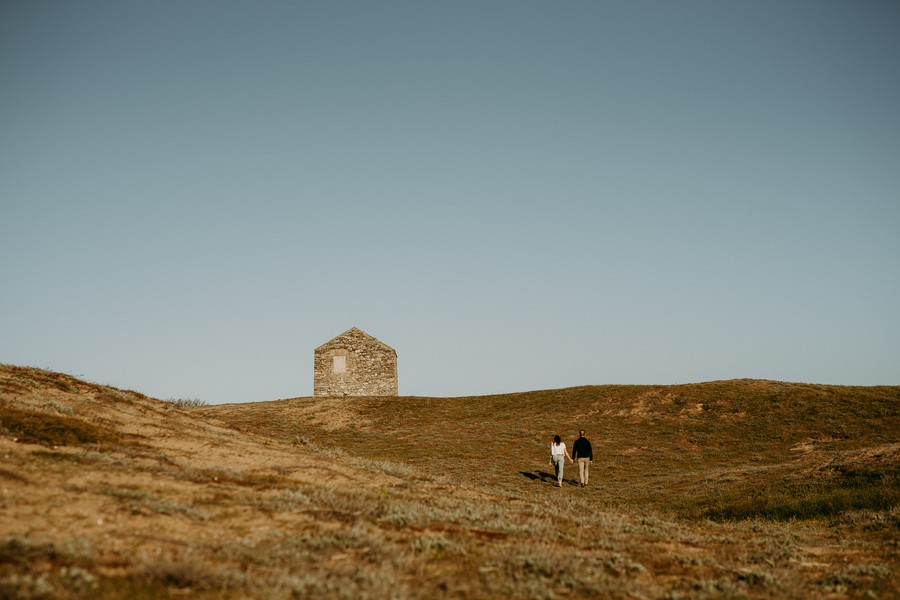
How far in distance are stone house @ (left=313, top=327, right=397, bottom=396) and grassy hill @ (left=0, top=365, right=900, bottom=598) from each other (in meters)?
30.7

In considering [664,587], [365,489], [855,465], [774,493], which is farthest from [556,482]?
A: [664,587]

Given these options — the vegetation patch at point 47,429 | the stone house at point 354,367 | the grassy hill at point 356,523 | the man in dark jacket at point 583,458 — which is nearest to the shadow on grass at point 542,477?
the grassy hill at point 356,523

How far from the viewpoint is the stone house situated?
181 feet

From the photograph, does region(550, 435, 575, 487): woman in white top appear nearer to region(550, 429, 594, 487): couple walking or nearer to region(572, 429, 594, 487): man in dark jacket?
region(550, 429, 594, 487): couple walking

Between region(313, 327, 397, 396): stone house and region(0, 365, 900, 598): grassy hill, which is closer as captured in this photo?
region(0, 365, 900, 598): grassy hill

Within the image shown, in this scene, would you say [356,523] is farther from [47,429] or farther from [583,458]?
[583,458]

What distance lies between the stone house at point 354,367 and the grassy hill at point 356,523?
1209 inches

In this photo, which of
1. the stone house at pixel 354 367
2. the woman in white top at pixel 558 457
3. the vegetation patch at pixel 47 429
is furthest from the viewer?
the stone house at pixel 354 367

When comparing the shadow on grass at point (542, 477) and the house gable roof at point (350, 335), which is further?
the house gable roof at point (350, 335)

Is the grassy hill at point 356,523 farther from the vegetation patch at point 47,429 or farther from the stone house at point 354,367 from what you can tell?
the stone house at point 354,367

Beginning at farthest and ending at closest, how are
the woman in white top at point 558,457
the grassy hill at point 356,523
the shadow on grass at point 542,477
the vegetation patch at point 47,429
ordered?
the shadow on grass at point 542,477, the woman in white top at point 558,457, the vegetation patch at point 47,429, the grassy hill at point 356,523

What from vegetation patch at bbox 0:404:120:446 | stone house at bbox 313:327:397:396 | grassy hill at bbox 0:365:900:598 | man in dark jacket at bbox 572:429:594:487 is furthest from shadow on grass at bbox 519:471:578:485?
stone house at bbox 313:327:397:396

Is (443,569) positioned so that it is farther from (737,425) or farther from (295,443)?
(737,425)

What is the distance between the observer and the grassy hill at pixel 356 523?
21.5ft
